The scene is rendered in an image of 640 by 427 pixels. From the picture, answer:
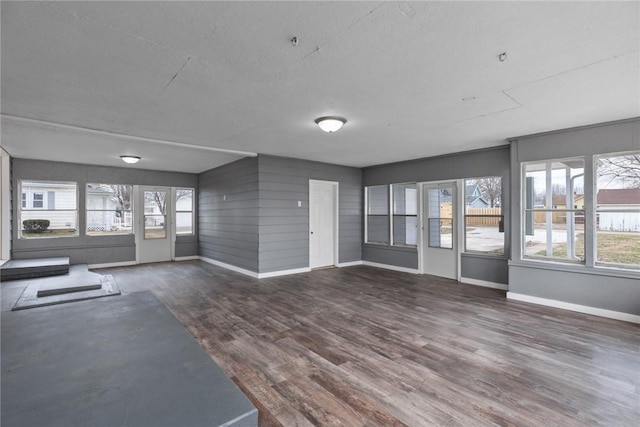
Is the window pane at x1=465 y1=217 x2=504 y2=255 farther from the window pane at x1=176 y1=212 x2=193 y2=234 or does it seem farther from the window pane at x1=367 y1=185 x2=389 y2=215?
the window pane at x1=176 y1=212 x2=193 y2=234

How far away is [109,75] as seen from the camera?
106 inches

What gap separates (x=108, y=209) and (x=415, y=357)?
26.5ft

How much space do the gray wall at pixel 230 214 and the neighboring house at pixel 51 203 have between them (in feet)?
9.57

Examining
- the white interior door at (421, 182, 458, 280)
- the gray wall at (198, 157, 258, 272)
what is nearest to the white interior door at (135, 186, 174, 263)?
the gray wall at (198, 157, 258, 272)

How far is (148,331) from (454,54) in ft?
9.55

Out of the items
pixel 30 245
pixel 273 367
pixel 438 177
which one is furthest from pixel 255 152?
pixel 30 245

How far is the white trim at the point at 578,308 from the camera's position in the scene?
151 inches

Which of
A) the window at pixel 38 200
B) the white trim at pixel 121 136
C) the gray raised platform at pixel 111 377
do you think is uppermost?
the white trim at pixel 121 136

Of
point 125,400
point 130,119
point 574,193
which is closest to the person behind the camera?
point 125,400

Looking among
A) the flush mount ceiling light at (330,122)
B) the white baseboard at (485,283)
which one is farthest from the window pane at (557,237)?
the flush mount ceiling light at (330,122)

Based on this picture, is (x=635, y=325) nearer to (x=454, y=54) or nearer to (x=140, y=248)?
(x=454, y=54)

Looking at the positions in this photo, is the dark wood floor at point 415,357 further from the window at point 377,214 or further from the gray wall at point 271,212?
the window at point 377,214

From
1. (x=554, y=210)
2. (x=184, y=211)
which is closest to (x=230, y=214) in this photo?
(x=184, y=211)

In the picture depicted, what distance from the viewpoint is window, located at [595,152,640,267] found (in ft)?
12.9
